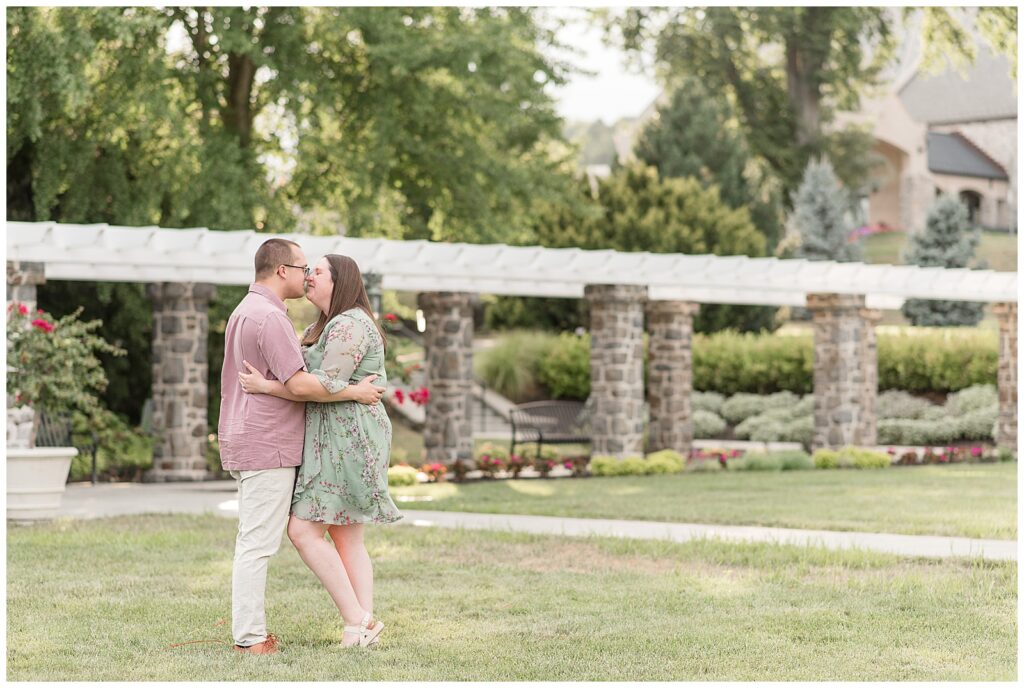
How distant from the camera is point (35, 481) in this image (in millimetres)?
10562

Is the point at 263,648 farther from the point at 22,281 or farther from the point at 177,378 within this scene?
the point at 177,378

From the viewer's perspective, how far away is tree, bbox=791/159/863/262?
36125 millimetres

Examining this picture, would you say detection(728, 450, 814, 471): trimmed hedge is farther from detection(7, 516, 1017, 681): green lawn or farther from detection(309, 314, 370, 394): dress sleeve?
detection(309, 314, 370, 394): dress sleeve

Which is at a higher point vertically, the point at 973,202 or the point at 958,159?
the point at 958,159

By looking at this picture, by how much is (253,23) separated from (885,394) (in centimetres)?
1302

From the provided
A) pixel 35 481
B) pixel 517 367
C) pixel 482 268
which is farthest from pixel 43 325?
pixel 517 367

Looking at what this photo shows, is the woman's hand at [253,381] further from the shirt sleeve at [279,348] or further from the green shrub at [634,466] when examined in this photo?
the green shrub at [634,466]

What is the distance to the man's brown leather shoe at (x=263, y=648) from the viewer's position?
5.69m

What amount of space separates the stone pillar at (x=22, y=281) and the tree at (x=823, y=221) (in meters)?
26.5

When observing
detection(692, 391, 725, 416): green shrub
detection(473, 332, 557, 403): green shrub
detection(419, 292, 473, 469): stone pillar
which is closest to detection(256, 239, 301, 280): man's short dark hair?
detection(419, 292, 473, 469): stone pillar

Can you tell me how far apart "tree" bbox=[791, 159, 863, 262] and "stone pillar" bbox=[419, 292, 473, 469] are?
21.3 meters

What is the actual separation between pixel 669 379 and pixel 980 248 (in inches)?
1110

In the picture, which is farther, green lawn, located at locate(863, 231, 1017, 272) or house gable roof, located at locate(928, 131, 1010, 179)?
house gable roof, located at locate(928, 131, 1010, 179)

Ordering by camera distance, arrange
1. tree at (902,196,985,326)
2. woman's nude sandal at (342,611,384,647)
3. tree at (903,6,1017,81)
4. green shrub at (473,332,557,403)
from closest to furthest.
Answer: woman's nude sandal at (342,611,384,647)
tree at (903,6,1017,81)
green shrub at (473,332,557,403)
tree at (902,196,985,326)
